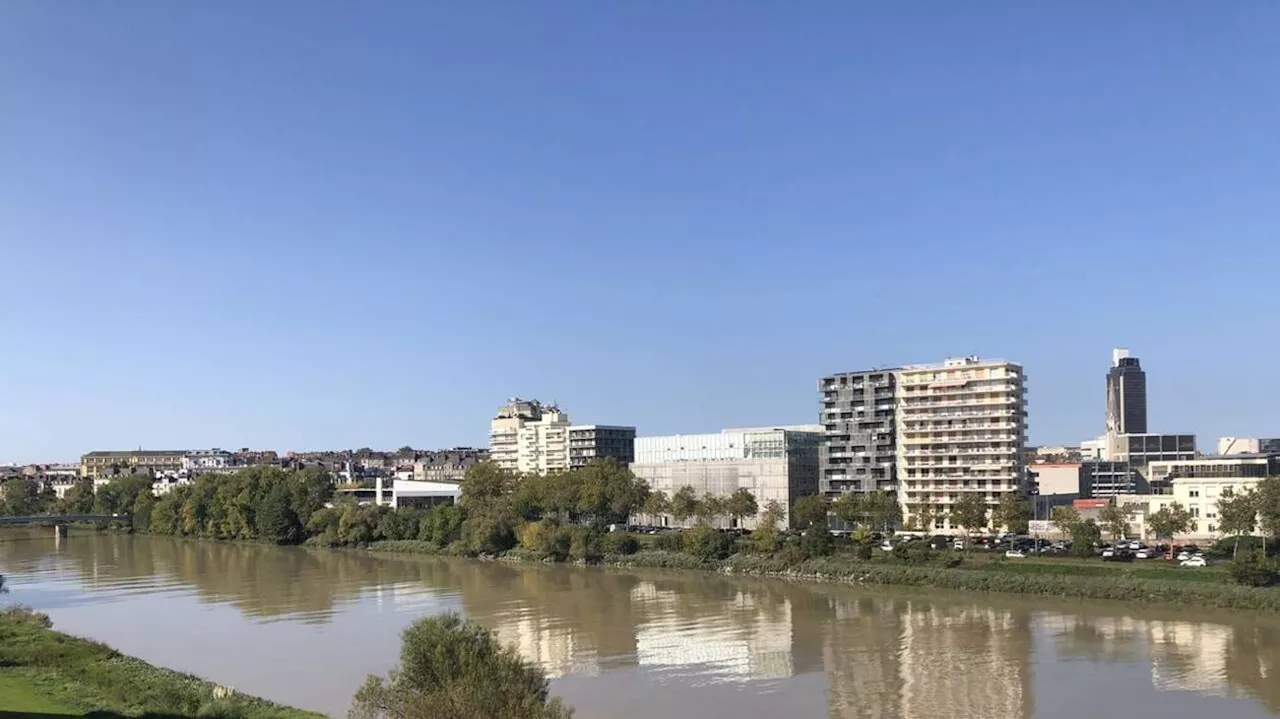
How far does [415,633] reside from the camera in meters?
13.6

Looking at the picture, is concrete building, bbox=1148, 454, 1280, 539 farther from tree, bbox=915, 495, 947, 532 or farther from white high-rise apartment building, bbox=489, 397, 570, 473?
white high-rise apartment building, bbox=489, 397, 570, 473

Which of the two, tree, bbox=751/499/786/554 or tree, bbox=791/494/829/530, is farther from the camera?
tree, bbox=791/494/829/530

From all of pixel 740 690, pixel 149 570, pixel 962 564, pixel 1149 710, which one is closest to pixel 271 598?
pixel 149 570

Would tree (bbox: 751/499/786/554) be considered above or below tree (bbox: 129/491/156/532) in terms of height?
above

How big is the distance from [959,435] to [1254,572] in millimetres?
17171

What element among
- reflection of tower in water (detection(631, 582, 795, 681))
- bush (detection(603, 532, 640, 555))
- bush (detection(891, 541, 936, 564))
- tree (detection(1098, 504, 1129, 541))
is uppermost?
tree (detection(1098, 504, 1129, 541))

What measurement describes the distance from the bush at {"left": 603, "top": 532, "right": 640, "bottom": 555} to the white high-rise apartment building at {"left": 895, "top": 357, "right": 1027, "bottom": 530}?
10952 mm

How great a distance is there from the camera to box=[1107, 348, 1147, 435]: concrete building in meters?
115

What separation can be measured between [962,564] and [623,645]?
14.3 m

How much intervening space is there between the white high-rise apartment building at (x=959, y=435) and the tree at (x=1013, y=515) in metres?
2.69

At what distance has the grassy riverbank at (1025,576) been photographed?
27.5 meters

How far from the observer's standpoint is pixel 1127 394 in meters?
118

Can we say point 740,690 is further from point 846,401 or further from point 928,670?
point 846,401

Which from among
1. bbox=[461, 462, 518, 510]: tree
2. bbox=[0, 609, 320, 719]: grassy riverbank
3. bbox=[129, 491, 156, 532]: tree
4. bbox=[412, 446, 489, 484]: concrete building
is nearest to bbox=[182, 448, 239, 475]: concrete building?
bbox=[412, 446, 489, 484]: concrete building
